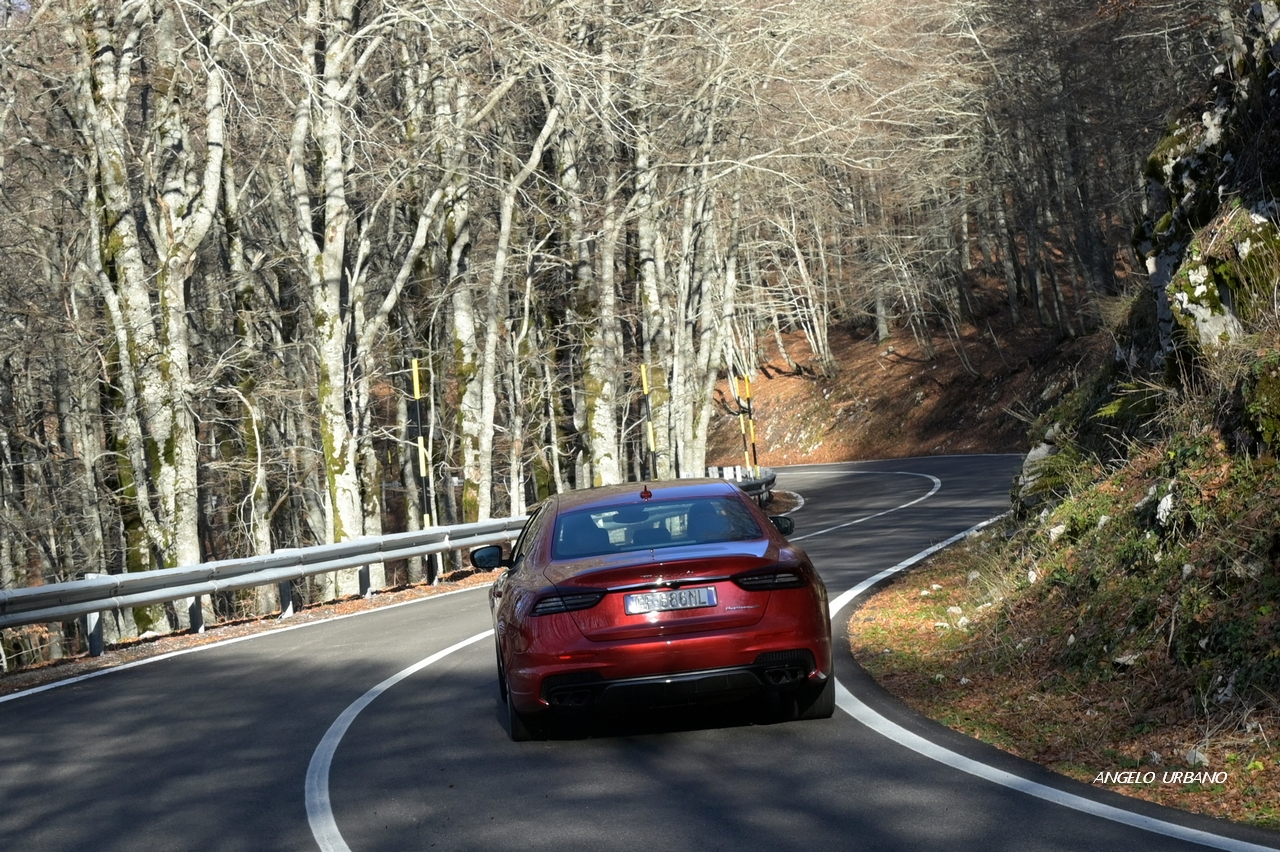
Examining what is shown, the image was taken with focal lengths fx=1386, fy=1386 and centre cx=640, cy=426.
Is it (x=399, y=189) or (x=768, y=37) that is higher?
(x=768, y=37)

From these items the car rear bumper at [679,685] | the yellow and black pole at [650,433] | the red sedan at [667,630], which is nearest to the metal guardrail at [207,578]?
the red sedan at [667,630]

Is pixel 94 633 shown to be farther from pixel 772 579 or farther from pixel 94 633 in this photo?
pixel 772 579

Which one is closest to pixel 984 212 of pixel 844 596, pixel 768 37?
pixel 768 37

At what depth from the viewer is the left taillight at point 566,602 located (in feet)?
24.3

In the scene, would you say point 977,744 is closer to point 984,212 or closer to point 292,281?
point 292,281

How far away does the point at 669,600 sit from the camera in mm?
7391

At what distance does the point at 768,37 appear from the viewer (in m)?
26.5

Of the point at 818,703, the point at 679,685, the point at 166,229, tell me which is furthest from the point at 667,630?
the point at 166,229

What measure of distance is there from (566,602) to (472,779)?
3.41 ft

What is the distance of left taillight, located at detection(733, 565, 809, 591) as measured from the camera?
24.5 ft

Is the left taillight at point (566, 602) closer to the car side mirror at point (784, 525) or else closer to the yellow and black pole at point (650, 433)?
the car side mirror at point (784, 525)

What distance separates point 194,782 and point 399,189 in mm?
20931

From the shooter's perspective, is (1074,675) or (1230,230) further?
(1230,230)

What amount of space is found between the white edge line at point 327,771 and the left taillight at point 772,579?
2421 mm
